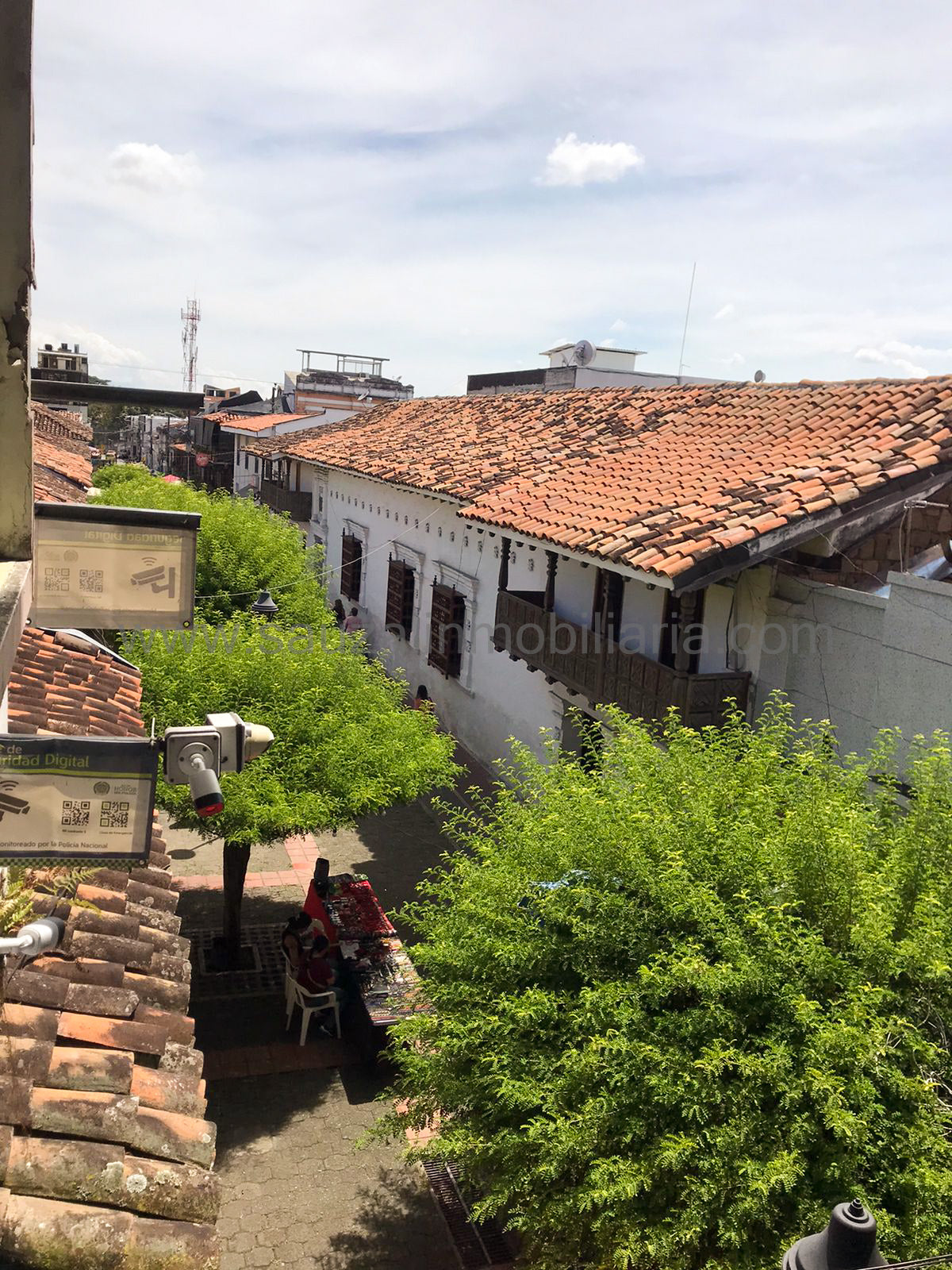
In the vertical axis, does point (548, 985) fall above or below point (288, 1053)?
above

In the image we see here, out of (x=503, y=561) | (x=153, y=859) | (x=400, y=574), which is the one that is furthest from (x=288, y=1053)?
(x=400, y=574)

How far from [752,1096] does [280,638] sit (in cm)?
713

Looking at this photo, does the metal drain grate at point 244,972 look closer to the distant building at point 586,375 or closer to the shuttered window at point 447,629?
the shuttered window at point 447,629

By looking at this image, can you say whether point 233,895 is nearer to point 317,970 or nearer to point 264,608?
point 317,970

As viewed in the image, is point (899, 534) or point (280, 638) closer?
point (899, 534)

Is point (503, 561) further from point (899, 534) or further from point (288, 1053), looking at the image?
point (288, 1053)

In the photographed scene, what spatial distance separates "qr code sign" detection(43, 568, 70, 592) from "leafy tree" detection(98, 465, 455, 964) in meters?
4.54

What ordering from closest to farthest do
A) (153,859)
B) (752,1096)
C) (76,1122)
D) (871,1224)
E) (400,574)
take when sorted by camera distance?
(871,1224)
(76,1122)
(752,1096)
(153,859)
(400,574)

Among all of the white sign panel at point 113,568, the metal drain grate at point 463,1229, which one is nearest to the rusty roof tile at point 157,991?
the white sign panel at point 113,568

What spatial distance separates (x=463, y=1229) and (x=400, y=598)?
45.1 feet

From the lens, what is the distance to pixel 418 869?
1341 cm

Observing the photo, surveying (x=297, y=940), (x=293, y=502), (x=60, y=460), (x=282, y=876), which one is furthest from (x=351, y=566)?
(x=297, y=940)

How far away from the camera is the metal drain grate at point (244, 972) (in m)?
10.0

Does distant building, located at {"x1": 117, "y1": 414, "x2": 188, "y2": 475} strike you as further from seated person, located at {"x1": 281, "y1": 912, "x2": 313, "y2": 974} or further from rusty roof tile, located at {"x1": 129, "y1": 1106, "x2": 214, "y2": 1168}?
rusty roof tile, located at {"x1": 129, "y1": 1106, "x2": 214, "y2": 1168}
